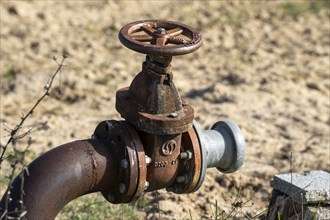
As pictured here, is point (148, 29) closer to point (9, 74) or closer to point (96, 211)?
point (96, 211)

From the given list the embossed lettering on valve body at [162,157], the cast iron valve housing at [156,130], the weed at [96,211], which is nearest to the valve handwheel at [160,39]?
the cast iron valve housing at [156,130]

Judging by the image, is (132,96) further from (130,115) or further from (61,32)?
(61,32)

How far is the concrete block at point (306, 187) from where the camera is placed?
3.49m

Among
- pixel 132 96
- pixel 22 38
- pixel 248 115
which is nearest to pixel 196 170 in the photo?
pixel 132 96

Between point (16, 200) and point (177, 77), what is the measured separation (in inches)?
144

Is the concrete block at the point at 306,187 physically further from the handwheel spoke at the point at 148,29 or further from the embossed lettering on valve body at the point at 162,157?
the handwheel spoke at the point at 148,29

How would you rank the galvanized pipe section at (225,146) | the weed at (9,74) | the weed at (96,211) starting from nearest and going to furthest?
A: the galvanized pipe section at (225,146), the weed at (96,211), the weed at (9,74)

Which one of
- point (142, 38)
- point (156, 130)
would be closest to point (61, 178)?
point (156, 130)

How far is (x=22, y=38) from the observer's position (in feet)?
21.9

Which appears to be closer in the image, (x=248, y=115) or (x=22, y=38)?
(x=248, y=115)

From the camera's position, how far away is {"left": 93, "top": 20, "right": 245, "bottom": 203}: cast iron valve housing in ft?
9.49

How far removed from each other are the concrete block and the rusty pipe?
3.28 feet

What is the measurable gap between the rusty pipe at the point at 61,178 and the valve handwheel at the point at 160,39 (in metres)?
0.45

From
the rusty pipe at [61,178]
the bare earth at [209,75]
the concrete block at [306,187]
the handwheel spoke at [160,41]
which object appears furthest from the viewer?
the bare earth at [209,75]
